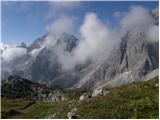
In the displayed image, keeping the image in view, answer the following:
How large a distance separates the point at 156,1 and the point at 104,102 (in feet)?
68.9

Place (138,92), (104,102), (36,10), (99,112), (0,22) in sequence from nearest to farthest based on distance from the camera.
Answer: (0,22) → (36,10) → (99,112) → (104,102) → (138,92)

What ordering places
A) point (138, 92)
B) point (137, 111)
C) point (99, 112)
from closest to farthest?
point (137, 111)
point (99, 112)
point (138, 92)

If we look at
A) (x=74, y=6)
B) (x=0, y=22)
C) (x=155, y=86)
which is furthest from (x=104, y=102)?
(x=0, y=22)

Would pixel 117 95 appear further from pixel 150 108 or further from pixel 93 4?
pixel 93 4

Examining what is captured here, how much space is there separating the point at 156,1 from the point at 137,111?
1268 cm

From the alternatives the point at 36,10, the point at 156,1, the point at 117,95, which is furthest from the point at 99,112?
the point at 156,1

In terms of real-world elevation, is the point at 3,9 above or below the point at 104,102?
above

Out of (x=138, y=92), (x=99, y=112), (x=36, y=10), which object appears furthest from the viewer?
(x=138, y=92)

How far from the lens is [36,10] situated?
779 inches

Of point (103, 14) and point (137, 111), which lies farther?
point (137, 111)

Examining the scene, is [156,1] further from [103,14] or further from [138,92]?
[138,92]

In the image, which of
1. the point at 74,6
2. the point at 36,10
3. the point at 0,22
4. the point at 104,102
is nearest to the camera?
the point at 0,22

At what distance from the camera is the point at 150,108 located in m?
28.1

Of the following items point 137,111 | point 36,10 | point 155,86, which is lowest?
point 137,111
